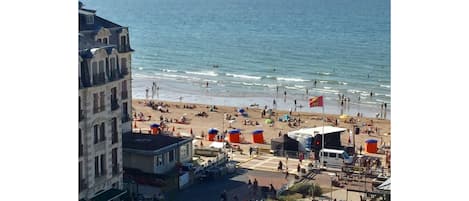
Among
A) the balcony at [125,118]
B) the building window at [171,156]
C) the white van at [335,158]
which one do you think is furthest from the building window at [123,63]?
the white van at [335,158]

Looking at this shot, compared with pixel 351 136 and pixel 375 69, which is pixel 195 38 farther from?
pixel 351 136

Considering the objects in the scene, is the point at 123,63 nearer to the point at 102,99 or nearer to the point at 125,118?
the point at 125,118

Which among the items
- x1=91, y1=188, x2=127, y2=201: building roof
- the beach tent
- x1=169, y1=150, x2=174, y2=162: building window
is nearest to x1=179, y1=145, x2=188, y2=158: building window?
x1=169, y1=150, x2=174, y2=162: building window

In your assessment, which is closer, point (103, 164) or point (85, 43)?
point (85, 43)

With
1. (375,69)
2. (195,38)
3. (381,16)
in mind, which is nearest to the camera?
(375,69)

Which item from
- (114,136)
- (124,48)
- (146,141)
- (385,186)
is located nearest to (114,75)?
(114,136)
